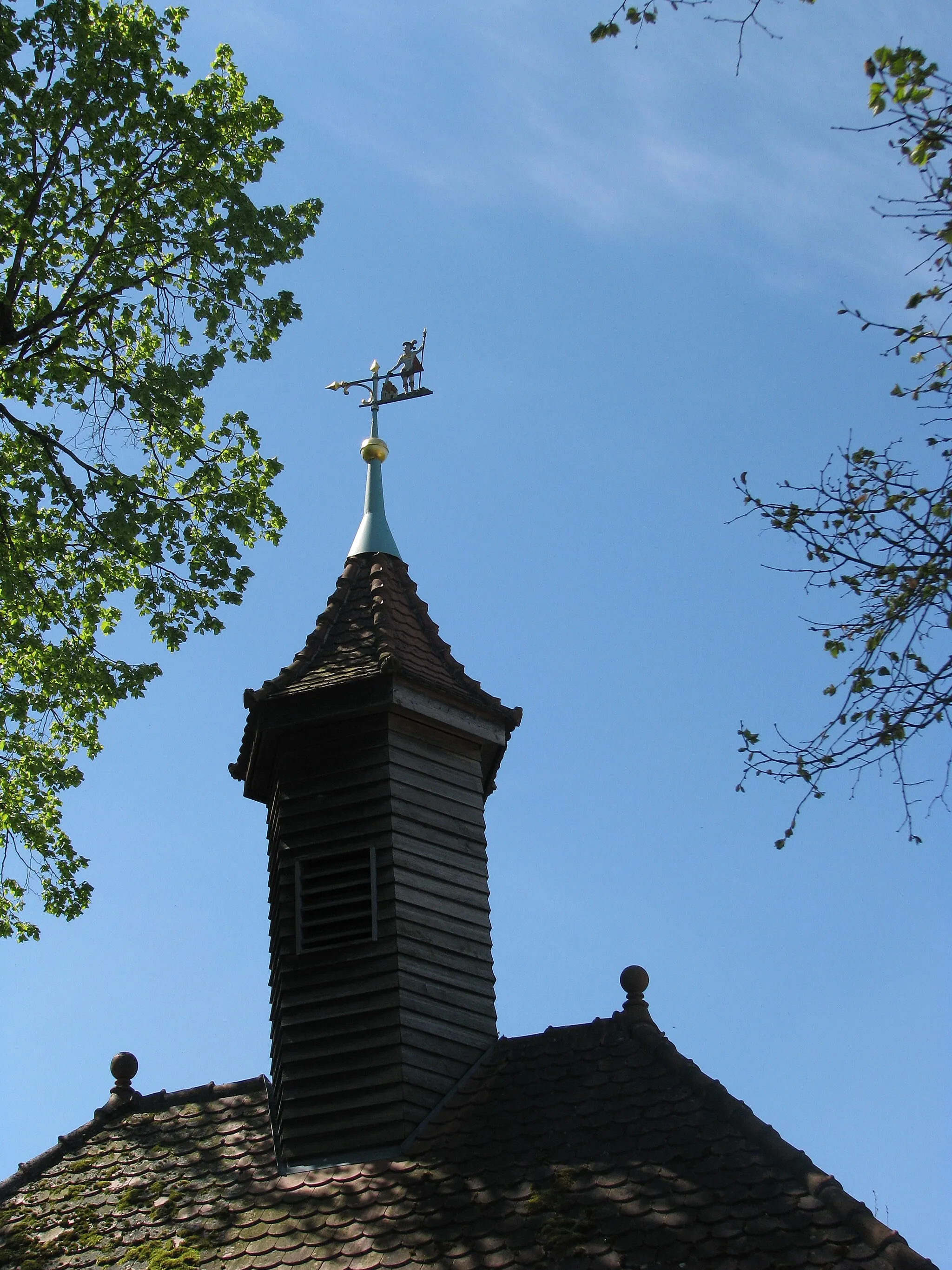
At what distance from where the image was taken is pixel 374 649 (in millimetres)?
13969

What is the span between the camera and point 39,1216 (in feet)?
39.0

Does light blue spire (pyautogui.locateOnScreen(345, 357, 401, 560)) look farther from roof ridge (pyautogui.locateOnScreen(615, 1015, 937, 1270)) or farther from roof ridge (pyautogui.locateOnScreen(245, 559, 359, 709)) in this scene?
roof ridge (pyautogui.locateOnScreen(615, 1015, 937, 1270))

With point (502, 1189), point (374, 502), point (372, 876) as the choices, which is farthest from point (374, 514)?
point (502, 1189)

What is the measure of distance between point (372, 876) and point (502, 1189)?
2985 millimetres

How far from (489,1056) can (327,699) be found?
3233mm

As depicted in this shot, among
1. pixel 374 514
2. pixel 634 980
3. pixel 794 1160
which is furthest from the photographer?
pixel 374 514

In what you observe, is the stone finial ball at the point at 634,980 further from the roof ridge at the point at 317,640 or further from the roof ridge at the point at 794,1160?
the roof ridge at the point at 317,640

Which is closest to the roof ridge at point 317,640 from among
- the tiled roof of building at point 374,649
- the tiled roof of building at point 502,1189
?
the tiled roof of building at point 374,649

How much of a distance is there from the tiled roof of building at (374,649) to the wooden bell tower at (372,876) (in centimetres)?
2

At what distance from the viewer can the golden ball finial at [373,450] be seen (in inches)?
664

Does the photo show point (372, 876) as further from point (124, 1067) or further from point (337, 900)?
point (124, 1067)

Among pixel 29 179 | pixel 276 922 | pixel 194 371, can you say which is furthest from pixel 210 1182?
pixel 29 179

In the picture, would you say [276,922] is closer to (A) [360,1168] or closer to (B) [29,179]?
(A) [360,1168]

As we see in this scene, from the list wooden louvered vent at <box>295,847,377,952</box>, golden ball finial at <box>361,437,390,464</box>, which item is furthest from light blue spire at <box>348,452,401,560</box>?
wooden louvered vent at <box>295,847,377,952</box>
